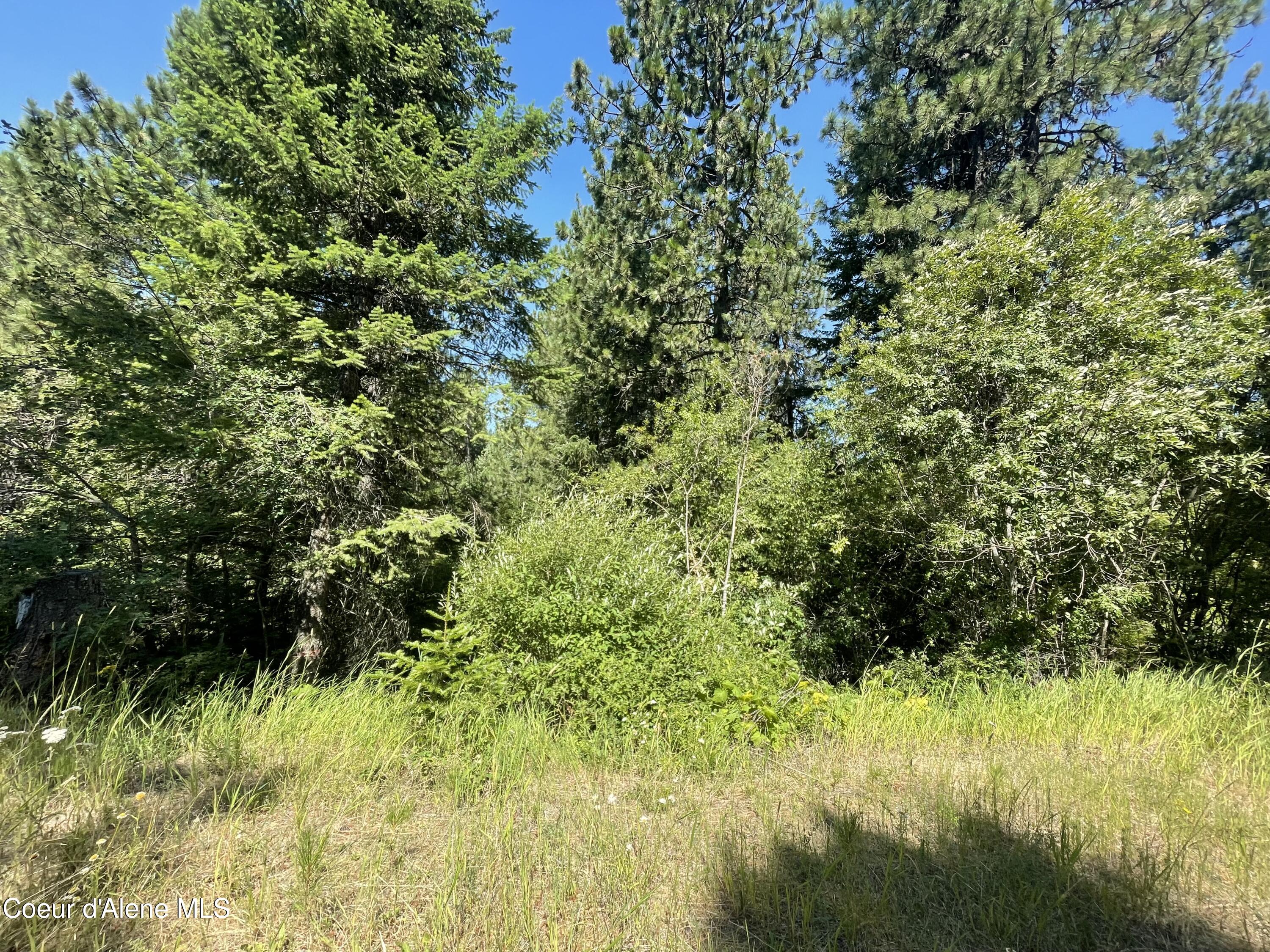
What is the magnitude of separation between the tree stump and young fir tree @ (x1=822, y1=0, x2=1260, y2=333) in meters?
9.76

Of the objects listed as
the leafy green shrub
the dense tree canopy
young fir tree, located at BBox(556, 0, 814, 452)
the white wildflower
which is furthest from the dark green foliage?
the white wildflower

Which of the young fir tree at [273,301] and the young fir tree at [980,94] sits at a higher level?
the young fir tree at [980,94]

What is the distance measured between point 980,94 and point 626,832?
469 inches

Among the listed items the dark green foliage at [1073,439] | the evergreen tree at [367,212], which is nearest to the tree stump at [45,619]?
the evergreen tree at [367,212]

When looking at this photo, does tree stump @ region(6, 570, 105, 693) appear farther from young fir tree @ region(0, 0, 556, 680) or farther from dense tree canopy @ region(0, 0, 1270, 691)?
young fir tree @ region(0, 0, 556, 680)

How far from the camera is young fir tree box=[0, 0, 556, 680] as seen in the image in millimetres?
4957

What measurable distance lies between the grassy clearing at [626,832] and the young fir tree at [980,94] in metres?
6.91

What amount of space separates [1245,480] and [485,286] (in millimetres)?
8634

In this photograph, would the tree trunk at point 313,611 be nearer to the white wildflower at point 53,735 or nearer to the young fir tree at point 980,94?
the white wildflower at point 53,735

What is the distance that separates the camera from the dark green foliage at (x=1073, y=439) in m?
4.95

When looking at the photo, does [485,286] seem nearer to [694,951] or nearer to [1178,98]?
[694,951]

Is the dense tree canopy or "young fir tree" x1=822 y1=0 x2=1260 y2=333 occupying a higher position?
"young fir tree" x1=822 y1=0 x2=1260 y2=333

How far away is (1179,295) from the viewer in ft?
17.2

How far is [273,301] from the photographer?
5.34 metres
